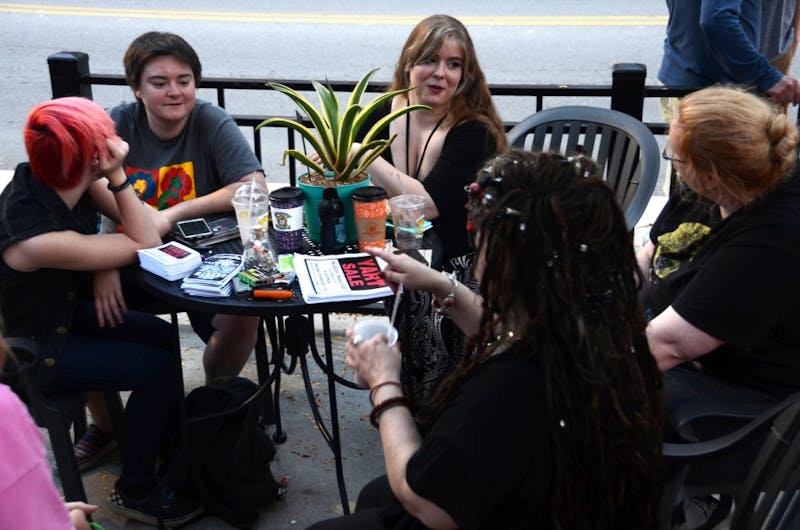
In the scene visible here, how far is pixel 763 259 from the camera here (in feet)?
7.88

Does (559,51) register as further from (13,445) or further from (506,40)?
(13,445)

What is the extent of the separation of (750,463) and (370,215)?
1.34 metres

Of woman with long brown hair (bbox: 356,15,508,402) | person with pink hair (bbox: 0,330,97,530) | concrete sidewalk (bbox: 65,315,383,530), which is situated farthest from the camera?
woman with long brown hair (bbox: 356,15,508,402)

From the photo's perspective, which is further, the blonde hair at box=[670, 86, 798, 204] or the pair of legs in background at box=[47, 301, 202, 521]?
the pair of legs in background at box=[47, 301, 202, 521]

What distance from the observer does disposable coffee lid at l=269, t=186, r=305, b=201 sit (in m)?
2.97

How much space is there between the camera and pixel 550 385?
66.8 inches

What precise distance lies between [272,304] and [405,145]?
46.1 inches

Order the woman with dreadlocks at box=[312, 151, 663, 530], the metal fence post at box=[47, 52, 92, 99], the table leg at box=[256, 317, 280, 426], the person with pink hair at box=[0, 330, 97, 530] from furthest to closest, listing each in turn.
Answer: the metal fence post at box=[47, 52, 92, 99] → the table leg at box=[256, 317, 280, 426] → the woman with dreadlocks at box=[312, 151, 663, 530] → the person with pink hair at box=[0, 330, 97, 530]

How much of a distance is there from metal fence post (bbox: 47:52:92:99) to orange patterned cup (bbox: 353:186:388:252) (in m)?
1.88

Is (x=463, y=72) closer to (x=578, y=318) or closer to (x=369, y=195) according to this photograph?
(x=369, y=195)

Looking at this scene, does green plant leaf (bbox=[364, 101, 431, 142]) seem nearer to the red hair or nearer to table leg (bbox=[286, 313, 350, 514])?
table leg (bbox=[286, 313, 350, 514])

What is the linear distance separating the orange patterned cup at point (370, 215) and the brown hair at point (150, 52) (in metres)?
1.00

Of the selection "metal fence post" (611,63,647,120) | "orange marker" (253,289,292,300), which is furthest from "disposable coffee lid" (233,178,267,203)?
"metal fence post" (611,63,647,120)

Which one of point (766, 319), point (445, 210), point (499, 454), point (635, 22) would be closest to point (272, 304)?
point (445, 210)
